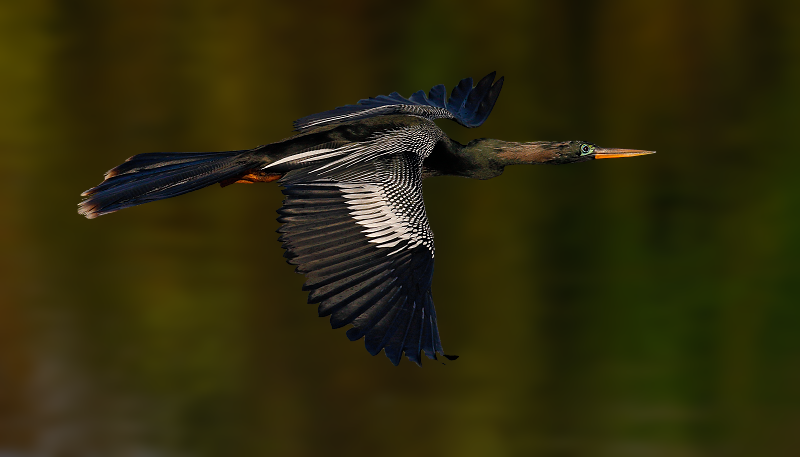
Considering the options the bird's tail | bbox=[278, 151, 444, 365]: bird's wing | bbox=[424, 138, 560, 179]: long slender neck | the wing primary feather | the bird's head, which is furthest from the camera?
the wing primary feather

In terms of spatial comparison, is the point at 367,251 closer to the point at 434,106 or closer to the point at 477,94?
the point at 434,106

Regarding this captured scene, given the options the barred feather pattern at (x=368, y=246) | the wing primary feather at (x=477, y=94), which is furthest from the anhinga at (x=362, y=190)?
the wing primary feather at (x=477, y=94)

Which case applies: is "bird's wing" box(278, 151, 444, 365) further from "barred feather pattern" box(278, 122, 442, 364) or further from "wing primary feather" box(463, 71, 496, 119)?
"wing primary feather" box(463, 71, 496, 119)

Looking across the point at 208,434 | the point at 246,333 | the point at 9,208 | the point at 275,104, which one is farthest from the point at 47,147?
the point at 208,434

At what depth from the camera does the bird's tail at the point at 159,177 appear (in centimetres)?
541

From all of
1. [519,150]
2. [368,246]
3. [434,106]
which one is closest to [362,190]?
[368,246]

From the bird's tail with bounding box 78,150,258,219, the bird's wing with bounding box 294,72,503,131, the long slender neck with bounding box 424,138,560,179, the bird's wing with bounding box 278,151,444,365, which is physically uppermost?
the bird's wing with bounding box 294,72,503,131

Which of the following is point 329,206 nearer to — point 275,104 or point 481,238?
point 481,238

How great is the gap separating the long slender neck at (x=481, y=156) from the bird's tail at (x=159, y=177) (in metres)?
1.19

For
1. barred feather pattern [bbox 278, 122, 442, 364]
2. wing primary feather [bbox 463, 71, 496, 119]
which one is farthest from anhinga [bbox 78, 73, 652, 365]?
wing primary feather [bbox 463, 71, 496, 119]

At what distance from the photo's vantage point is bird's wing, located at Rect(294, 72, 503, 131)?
6.34m

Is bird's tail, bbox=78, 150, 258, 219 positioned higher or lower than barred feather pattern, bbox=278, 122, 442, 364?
higher

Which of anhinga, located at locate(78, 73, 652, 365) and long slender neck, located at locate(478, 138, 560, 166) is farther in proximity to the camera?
long slender neck, located at locate(478, 138, 560, 166)

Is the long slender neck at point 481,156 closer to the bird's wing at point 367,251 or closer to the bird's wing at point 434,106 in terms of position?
the bird's wing at point 434,106
